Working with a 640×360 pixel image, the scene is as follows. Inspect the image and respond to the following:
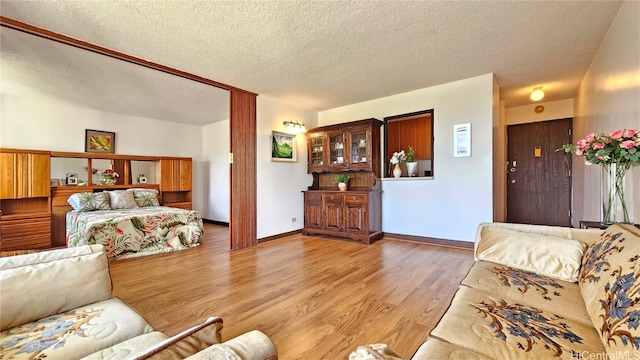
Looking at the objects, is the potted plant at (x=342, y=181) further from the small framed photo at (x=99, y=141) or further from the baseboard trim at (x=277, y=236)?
the small framed photo at (x=99, y=141)

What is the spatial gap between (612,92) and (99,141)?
7.51 meters

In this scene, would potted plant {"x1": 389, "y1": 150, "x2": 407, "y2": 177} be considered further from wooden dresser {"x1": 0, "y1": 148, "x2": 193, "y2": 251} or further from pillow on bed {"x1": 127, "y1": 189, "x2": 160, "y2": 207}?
wooden dresser {"x1": 0, "y1": 148, "x2": 193, "y2": 251}

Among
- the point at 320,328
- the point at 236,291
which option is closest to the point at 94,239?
the point at 236,291

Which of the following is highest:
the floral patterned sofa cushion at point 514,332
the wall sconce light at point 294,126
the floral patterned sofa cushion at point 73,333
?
the wall sconce light at point 294,126

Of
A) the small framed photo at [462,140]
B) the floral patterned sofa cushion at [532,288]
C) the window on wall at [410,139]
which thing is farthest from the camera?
the window on wall at [410,139]

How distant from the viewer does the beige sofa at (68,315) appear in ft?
2.84

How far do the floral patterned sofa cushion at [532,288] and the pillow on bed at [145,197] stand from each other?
5.42m

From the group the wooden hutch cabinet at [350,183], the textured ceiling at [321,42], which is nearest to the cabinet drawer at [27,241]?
the textured ceiling at [321,42]

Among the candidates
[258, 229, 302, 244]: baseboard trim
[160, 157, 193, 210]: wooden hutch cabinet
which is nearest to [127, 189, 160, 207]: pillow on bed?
[160, 157, 193, 210]: wooden hutch cabinet

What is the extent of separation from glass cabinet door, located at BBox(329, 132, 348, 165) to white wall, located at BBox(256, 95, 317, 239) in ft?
1.94

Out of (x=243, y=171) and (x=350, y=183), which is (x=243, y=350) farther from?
(x=350, y=183)

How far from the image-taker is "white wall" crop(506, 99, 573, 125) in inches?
186

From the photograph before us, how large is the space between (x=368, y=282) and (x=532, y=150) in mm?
4653

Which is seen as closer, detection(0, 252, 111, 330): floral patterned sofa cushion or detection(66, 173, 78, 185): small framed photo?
detection(0, 252, 111, 330): floral patterned sofa cushion
